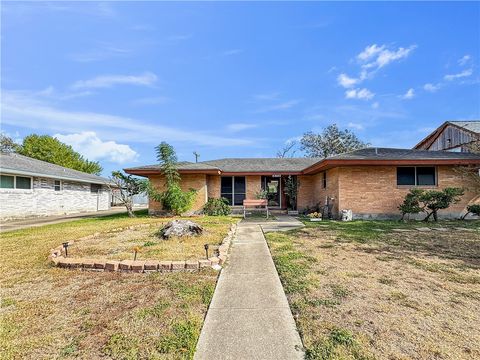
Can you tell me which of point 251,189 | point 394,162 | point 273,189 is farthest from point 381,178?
point 251,189

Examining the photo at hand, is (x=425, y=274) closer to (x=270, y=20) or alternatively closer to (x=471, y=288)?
(x=471, y=288)

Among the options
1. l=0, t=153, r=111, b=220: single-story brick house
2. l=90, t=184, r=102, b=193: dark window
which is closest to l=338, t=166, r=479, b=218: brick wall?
l=0, t=153, r=111, b=220: single-story brick house

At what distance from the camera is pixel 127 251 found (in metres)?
5.76

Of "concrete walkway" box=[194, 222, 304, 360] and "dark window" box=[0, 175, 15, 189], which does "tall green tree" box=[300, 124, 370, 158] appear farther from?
"concrete walkway" box=[194, 222, 304, 360]

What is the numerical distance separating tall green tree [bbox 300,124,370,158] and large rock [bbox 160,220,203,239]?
3063 centimetres

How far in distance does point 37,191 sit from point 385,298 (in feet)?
60.3

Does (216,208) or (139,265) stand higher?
(216,208)

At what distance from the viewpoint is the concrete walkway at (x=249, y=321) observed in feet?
7.44

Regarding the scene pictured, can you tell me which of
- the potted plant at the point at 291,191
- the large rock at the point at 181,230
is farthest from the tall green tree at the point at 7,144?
the large rock at the point at 181,230

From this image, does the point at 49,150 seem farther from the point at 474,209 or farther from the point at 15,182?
the point at 474,209

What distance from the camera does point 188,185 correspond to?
1496 cm

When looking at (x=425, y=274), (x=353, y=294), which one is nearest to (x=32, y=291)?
(x=353, y=294)

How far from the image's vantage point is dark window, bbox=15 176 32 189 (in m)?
14.4

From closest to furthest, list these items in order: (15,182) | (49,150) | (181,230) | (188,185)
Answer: (181,230) < (15,182) < (188,185) < (49,150)
